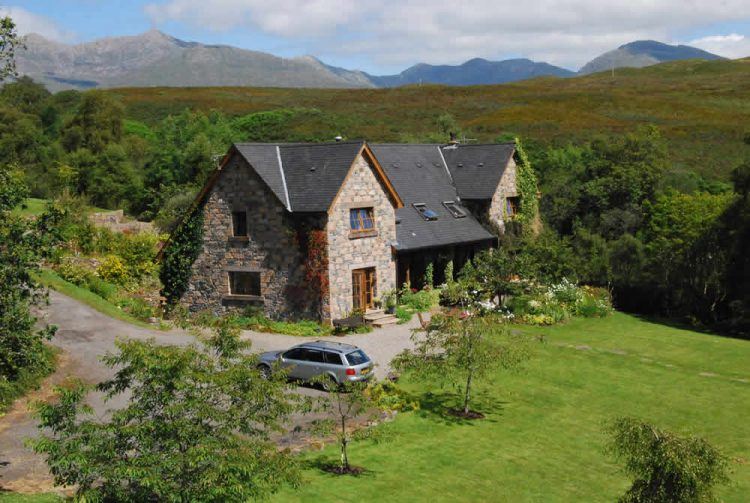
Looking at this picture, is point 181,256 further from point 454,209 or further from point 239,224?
point 454,209

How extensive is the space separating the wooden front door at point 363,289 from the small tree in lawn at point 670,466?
864 inches

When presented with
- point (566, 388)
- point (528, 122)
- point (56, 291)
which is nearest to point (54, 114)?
point (528, 122)

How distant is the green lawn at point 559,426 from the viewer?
1744cm

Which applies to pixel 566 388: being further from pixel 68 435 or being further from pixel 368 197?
pixel 68 435

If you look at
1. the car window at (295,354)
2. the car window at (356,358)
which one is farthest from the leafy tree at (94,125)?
the car window at (356,358)

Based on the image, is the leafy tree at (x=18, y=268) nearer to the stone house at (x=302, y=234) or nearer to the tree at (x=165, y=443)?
the tree at (x=165, y=443)

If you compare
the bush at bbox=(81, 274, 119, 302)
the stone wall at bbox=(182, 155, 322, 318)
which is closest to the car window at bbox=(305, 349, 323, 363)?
the stone wall at bbox=(182, 155, 322, 318)

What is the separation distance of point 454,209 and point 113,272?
18959mm

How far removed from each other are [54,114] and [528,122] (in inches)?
2317

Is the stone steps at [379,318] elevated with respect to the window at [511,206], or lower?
lower

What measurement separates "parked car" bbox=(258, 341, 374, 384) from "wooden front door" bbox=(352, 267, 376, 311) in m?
9.35

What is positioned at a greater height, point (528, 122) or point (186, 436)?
point (528, 122)

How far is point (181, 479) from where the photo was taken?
1157cm

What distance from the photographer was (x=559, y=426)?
878 inches
